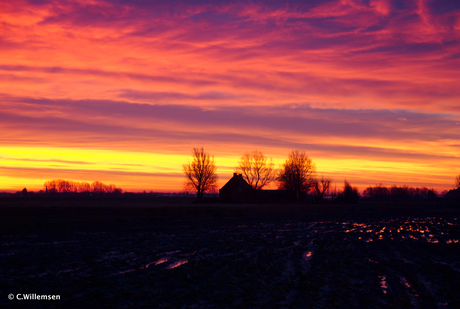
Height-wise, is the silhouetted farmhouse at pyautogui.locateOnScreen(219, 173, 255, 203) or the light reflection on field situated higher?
the silhouetted farmhouse at pyautogui.locateOnScreen(219, 173, 255, 203)

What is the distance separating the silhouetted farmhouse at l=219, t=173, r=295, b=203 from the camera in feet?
367

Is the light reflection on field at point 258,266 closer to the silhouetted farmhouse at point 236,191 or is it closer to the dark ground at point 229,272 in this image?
the dark ground at point 229,272

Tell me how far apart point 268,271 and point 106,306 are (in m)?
6.59

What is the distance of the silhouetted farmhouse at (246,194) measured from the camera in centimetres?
11188

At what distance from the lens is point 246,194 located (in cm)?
11369

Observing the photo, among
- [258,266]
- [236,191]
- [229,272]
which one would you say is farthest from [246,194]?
[229,272]

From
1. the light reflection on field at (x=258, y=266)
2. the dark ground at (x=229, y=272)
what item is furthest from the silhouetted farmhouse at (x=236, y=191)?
the light reflection on field at (x=258, y=266)

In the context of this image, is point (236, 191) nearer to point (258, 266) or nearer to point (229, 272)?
point (258, 266)

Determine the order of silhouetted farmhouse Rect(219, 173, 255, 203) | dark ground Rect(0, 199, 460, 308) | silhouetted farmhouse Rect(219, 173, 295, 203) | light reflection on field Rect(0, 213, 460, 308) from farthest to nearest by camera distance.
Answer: silhouetted farmhouse Rect(219, 173, 255, 203)
silhouetted farmhouse Rect(219, 173, 295, 203)
light reflection on field Rect(0, 213, 460, 308)
dark ground Rect(0, 199, 460, 308)

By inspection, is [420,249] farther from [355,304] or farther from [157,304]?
[157,304]

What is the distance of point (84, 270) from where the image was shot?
14.5m

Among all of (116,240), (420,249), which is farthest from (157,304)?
(420,249)

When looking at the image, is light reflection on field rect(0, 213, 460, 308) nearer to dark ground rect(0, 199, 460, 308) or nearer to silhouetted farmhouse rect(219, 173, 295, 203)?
dark ground rect(0, 199, 460, 308)

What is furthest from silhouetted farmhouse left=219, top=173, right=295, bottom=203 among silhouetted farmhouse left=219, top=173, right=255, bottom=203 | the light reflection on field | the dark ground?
the light reflection on field
